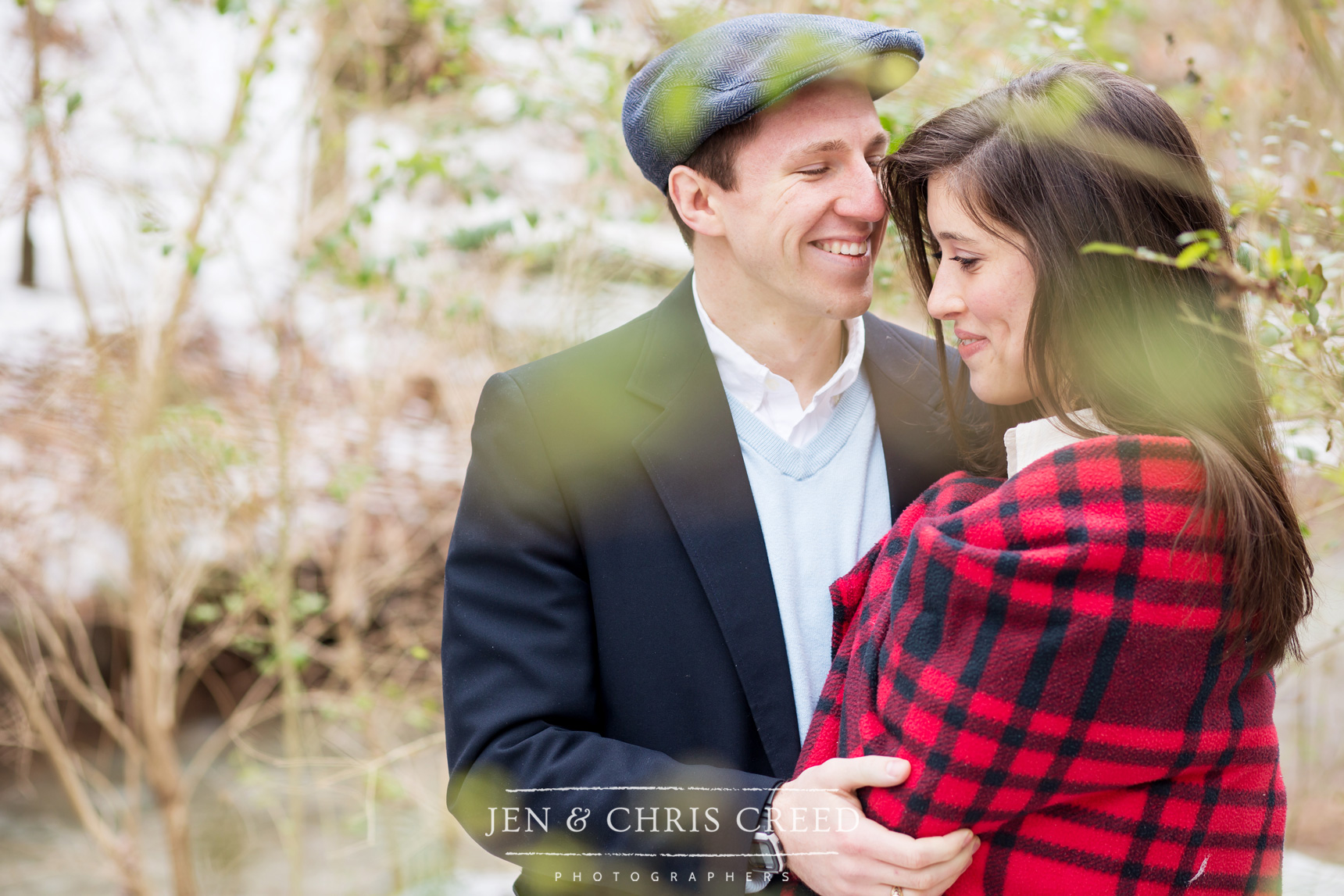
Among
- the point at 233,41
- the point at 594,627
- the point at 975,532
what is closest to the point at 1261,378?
the point at 975,532

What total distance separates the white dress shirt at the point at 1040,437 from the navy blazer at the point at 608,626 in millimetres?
337

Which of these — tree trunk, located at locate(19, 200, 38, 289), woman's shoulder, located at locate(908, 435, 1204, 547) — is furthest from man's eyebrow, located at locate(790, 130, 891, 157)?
tree trunk, located at locate(19, 200, 38, 289)

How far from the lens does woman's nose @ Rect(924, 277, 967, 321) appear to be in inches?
56.9

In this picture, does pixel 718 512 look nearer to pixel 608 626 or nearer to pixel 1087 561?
pixel 608 626

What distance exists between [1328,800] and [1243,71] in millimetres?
3038

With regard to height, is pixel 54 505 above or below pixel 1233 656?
below

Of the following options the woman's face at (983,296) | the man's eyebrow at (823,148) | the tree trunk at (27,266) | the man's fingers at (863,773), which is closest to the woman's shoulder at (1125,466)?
the woman's face at (983,296)

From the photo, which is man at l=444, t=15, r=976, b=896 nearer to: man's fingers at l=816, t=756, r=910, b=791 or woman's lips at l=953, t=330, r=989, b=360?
man's fingers at l=816, t=756, r=910, b=791

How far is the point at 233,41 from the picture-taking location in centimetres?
335

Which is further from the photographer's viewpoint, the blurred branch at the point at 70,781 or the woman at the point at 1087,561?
the blurred branch at the point at 70,781

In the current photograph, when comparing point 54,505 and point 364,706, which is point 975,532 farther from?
point 54,505

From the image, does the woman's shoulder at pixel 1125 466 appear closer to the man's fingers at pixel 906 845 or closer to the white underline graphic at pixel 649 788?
the man's fingers at pixel 906 845

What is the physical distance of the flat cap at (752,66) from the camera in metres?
1.66

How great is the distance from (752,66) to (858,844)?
1169mm
